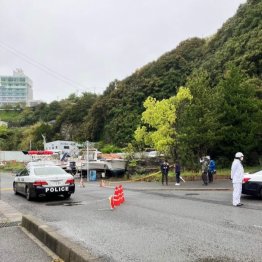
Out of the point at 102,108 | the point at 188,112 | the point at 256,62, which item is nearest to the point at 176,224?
the point at 188,112

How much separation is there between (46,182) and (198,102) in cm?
1498

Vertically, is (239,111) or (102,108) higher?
(102,108)

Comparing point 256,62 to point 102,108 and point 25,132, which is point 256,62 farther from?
point 25,132

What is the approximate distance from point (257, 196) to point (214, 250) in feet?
31.1

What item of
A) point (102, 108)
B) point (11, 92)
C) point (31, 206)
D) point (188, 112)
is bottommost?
point (31, 206)

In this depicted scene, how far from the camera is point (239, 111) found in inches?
1124

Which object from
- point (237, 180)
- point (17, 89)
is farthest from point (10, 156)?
point (17, 89)

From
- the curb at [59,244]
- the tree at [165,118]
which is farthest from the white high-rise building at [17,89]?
the curb at [59,244]

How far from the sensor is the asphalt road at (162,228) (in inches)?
285

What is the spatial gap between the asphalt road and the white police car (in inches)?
33.5

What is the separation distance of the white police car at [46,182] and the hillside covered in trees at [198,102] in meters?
12.6

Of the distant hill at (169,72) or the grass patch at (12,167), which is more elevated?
the distant hill at (169,72)

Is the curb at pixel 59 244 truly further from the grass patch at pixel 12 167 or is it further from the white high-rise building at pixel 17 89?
the white high-rise building at pixel 17 89

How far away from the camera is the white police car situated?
16688mm
